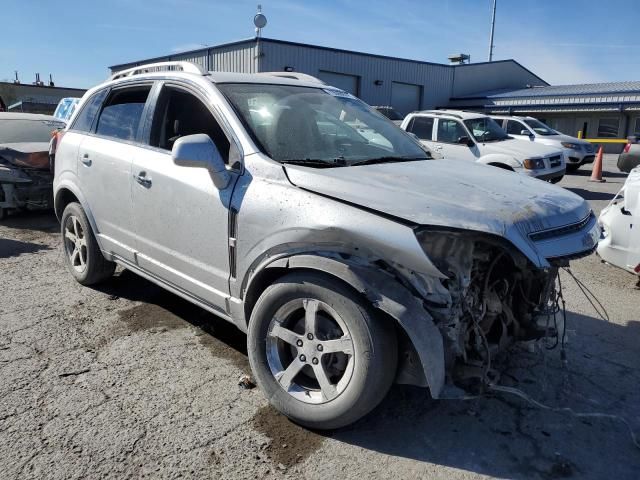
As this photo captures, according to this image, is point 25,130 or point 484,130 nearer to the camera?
point 25,130

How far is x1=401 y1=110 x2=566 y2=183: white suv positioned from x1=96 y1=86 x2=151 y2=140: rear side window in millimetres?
7605

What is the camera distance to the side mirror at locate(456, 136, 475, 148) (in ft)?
36.7

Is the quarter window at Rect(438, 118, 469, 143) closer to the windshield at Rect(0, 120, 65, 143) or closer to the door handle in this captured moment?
the windshield at Rect(0, 120, 65, 143)

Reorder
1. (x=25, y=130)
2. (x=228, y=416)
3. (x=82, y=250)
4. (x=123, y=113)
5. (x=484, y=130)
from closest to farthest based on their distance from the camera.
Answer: (x=228, y=416) < (x=123, y=113) < (x=82, y=250) < (x=25, y=130) < (x=484, y=130)

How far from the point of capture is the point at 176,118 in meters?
3.82

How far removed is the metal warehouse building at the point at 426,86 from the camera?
2475cm

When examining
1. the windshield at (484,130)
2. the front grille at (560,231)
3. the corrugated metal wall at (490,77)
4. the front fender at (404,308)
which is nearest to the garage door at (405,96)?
the corrugated metal wall at (490,77)

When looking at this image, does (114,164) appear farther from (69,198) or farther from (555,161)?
(555,161)

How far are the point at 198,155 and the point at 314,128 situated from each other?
900mm

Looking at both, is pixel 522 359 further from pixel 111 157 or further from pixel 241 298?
pixel 111 157

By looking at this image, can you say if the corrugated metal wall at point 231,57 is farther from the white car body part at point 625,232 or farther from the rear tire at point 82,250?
the white car body part at point 625,232

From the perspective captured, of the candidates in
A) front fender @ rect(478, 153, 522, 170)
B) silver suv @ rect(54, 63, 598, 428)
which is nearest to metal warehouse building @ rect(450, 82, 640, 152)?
front fender @ rect(478, 153, 522, 170)

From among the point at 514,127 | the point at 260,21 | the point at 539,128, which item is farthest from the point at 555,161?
the point at 260,21

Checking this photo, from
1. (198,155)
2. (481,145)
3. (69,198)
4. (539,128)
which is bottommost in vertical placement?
(69,198)
